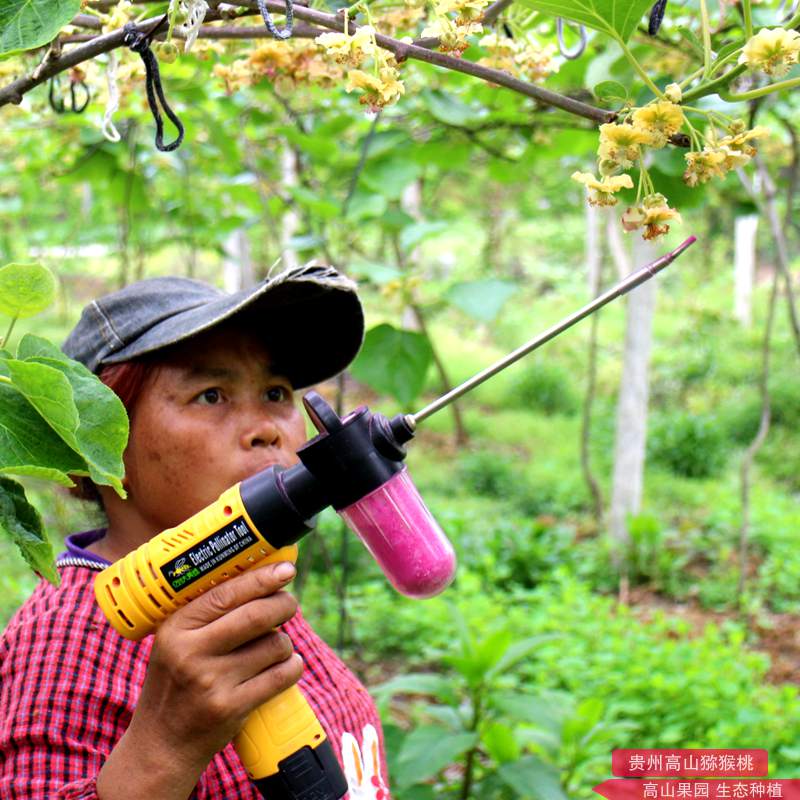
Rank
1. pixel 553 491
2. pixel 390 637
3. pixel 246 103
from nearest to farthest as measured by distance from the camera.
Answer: pixel 246 103, pixel 390 637, pixel 553 491

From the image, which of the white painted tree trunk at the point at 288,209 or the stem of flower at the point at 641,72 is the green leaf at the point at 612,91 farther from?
the white painted tree trunk at the point at 288,209

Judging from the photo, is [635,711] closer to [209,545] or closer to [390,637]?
[390,637]

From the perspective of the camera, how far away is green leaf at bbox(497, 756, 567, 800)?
195 centimetres

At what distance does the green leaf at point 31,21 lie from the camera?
28.6 inches

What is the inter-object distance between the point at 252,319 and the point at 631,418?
13.2ft

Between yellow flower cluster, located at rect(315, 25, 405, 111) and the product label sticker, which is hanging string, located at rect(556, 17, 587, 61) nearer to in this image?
yellow flower cluster, located at rect(315, 25, 405, 111)

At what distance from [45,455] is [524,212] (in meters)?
14.0

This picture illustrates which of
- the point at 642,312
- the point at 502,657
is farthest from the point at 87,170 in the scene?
the point at 642,312

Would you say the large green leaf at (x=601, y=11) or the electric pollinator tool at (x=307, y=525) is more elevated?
the large green leaf at (x=601, y=11)

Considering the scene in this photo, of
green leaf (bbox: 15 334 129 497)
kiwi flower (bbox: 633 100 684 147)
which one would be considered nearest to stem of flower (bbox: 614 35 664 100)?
kiwi flower (bbox: 633 100 684 147)

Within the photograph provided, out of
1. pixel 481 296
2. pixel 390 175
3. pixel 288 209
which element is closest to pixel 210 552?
pixel 481 296

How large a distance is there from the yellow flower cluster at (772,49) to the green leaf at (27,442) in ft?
1.81

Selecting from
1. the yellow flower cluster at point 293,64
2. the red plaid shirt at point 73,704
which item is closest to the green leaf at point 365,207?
the yellow flower cluster at point 293,64

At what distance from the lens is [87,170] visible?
232 centimetres
